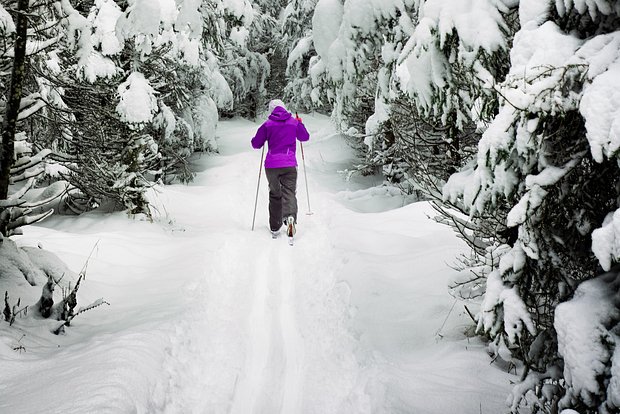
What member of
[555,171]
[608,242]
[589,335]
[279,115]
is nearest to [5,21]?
[555,171]

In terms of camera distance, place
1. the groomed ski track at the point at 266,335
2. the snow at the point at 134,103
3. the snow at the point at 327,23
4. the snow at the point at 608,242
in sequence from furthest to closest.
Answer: the snow at the point at 134,103 < the snow at the point at 327,23 < the groomed ski track at the point at 266,335 < the snow at the point at 608,242

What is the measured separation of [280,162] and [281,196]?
65cm

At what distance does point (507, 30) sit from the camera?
2.79 meters

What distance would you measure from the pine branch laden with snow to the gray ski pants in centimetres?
627

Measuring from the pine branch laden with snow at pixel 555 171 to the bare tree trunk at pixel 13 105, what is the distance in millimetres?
4484

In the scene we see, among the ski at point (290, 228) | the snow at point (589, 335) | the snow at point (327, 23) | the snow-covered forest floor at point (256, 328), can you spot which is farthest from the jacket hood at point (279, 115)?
the snow at point (589, 335)

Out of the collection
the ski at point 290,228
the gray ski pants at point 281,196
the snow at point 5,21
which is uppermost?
the snow at point 5,21

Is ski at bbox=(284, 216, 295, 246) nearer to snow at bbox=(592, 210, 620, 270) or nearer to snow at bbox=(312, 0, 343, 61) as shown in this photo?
snow at bbox=(312, 0, 343, 61)

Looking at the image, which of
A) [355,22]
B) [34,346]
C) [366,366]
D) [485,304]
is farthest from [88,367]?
[355,22]

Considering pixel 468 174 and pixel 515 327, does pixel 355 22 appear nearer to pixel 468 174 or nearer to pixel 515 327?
pixel 468 174

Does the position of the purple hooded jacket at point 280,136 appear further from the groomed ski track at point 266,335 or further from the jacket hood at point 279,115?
the groomed ski track at point 266,335

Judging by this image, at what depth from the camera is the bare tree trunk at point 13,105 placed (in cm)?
455

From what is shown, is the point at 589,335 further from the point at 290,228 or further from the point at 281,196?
the point at 281,196

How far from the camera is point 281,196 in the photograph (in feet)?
29.1
